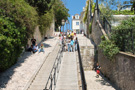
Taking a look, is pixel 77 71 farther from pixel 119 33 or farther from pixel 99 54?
pixel 99 54

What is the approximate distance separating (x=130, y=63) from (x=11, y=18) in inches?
296

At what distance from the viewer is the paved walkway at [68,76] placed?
8.49 meters

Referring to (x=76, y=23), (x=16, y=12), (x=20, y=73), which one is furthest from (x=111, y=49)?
(x=76, y=23)

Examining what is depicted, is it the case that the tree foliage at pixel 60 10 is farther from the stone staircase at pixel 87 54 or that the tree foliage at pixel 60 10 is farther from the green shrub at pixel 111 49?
the green shrub at pixel 111 49

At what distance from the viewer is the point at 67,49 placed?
56.6ft

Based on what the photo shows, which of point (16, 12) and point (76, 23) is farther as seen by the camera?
point (76, 23)

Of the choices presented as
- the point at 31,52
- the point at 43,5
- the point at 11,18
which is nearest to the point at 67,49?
the point at 31,52

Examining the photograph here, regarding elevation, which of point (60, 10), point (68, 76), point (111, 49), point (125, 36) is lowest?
point (68, 76)

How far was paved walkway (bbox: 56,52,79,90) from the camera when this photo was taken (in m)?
8.49

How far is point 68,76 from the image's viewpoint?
9711mm

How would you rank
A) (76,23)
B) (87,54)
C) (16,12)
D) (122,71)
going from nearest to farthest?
(122,71), (16,12), (87,54), (76,23)

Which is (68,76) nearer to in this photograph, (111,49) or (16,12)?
(111,49)

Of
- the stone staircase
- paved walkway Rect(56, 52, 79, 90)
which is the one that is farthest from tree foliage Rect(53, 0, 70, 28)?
paved walkway Rect(56, 52, 79, 90)

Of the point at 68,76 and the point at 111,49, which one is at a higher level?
the point at 111,49
